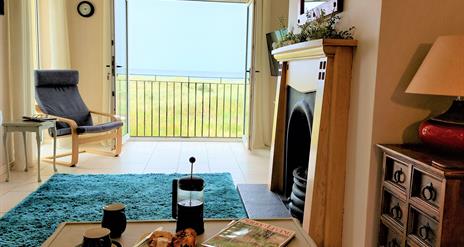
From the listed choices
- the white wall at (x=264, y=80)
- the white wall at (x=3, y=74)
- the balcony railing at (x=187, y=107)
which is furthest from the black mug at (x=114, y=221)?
the balcony railing at (x=187, y=107)

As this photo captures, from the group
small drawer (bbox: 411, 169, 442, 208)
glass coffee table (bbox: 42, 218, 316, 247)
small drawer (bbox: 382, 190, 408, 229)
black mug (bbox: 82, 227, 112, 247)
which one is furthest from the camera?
small drawer (bbox: 382, 190, 408, 229)

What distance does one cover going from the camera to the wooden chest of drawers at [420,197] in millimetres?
1436

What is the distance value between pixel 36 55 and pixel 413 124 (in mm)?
4681

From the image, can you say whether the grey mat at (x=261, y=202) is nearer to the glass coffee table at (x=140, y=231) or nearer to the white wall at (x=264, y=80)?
the glass coffee table at (x=140, y=231)

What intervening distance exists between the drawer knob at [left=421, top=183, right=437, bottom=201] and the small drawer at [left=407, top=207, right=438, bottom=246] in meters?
0.07

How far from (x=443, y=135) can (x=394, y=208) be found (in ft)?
1.25

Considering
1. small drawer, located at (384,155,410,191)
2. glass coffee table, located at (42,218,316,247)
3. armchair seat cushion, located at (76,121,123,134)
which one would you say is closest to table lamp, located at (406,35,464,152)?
small drawer, located at (384,155,410,191)

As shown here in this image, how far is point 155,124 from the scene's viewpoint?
6.40 meters

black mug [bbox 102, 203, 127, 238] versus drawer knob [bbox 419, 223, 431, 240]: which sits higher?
black mug [bbox 102, 203, 127, 238]

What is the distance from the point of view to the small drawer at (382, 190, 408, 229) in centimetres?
170

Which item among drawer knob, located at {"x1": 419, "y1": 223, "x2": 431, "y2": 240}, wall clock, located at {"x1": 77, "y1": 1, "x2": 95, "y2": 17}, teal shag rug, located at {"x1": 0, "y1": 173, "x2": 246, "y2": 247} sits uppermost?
wall clock, located at {"x1": 77, "y1": 1, "x2": 95, "y2": 17}

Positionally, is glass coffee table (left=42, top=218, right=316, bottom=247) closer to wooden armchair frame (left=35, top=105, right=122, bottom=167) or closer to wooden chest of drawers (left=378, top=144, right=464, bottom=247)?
wooden chest of drawers (left=378, top=144, right=464, bottom=247)

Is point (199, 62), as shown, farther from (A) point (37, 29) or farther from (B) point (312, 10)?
(B) point (312, 10)

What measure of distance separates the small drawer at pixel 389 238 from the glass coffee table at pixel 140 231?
0.51m
